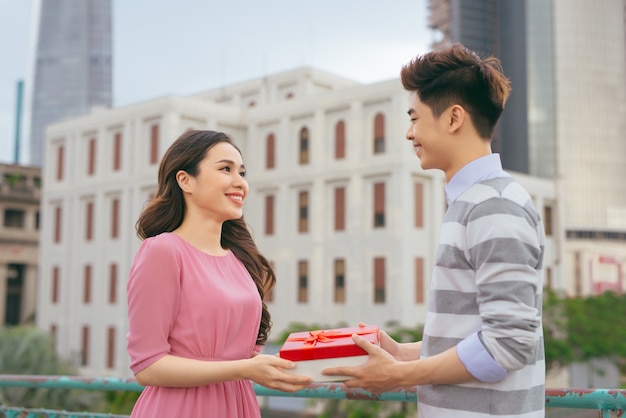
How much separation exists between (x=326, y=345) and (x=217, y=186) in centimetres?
86

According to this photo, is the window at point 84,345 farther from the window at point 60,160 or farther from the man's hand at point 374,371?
the man's hand at point 374,371

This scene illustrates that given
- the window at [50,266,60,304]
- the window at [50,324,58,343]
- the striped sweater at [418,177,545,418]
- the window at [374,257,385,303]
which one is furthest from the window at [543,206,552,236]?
the striped sweater at [418,177,545,418]

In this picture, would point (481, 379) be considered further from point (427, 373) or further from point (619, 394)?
point (619, 394)

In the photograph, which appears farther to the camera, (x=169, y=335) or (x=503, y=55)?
(x=503, y=55)

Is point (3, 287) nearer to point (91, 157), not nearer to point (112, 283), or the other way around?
point (91, 157)

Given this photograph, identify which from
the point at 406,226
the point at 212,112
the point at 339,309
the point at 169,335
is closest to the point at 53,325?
the point at 212,112

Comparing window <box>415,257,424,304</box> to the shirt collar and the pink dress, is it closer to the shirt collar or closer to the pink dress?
the pink dress

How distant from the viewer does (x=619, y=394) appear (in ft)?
9.87

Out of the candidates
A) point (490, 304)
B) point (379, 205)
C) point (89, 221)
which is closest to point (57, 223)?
point (89, 221)

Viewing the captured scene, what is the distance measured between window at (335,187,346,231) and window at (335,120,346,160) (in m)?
1.47

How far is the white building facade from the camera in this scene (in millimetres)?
30828

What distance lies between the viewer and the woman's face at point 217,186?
304 cm

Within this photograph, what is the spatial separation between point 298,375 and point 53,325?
39.8 meters

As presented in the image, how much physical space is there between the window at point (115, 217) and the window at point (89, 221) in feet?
5.51
